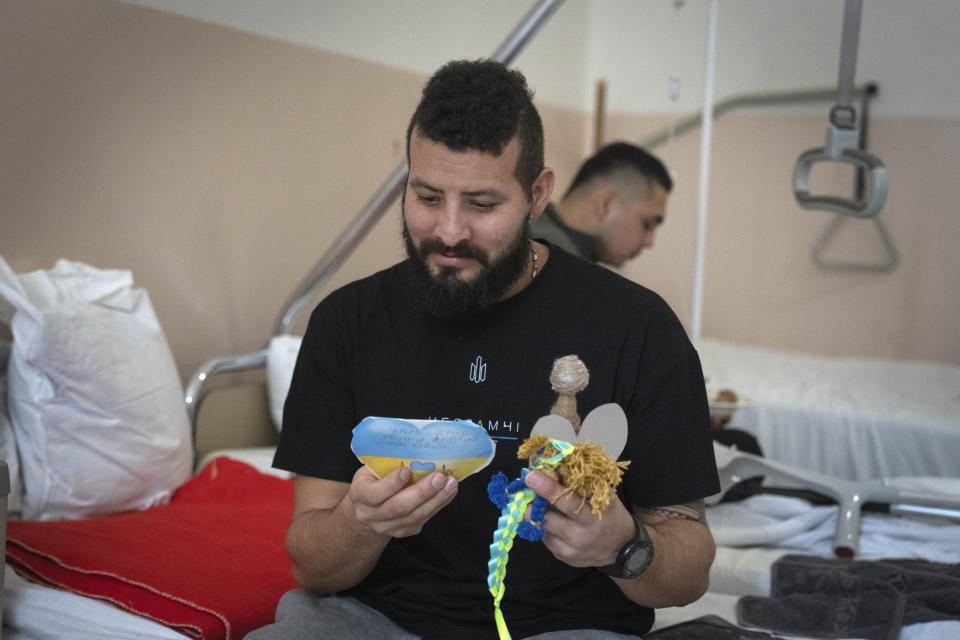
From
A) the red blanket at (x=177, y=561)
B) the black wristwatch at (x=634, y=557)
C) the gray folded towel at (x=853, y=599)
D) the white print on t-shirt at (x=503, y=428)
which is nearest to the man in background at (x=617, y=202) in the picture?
the gray folded towel at (x=853, y=599)

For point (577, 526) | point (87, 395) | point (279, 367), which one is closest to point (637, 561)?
point (577, 526)

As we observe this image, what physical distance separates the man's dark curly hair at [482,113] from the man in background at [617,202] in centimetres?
147

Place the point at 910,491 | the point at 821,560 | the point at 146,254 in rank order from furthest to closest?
the point at 146,254, the point at 910,491, the point at 821,560

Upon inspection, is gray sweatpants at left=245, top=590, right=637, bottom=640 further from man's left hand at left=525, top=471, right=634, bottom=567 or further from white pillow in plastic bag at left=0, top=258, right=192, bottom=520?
white pillow in plastic bag at left=0, top=258, right=192, bottom=520

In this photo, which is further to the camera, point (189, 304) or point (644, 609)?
point (189, 304)

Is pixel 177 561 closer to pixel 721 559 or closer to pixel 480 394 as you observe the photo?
pixel 480 394

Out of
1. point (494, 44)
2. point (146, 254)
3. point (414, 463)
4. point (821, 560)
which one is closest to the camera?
point (414, 463)

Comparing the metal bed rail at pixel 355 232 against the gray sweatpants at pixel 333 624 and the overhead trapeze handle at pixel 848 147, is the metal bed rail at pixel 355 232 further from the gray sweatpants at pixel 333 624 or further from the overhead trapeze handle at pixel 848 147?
the gray sweatpants at pixel 333 624

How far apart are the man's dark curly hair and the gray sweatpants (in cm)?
55

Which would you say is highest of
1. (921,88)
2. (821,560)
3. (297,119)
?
(921,88)

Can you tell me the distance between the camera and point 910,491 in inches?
82.1

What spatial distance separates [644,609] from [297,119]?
1.76 metres

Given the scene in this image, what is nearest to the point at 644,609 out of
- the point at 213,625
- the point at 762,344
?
the point at 213,625

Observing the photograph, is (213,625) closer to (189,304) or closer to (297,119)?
(189,304)
